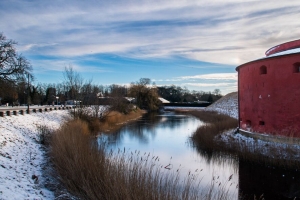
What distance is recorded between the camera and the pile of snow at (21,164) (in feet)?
19.0

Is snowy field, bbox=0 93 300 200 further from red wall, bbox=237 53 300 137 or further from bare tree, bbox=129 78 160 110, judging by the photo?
bare tree, bbox=129 78 160 110

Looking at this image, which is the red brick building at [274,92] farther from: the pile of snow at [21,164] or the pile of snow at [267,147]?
the pile of snow at [21,164]

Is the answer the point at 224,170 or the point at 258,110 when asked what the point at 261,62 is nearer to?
the point at 258,110

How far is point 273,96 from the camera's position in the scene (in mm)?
13383

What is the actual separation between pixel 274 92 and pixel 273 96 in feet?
0.67

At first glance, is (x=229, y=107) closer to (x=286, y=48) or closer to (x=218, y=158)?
(x=286, y=48)

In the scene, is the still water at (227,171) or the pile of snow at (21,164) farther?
the still water at (227,171)

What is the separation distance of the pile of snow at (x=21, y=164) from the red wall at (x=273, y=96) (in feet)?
34.2

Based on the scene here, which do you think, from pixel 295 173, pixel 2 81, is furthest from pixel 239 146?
pixel 2 81

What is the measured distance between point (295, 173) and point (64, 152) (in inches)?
312

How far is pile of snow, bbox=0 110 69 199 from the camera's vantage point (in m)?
5.79

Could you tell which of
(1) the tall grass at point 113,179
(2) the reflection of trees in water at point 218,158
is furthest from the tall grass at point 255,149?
(1) the tall grass at point 113,179

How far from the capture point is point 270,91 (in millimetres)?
13562

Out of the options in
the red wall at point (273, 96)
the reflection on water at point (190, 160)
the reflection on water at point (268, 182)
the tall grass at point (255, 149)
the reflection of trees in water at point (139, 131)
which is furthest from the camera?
the reflection of trees in water at point (139, 131)
